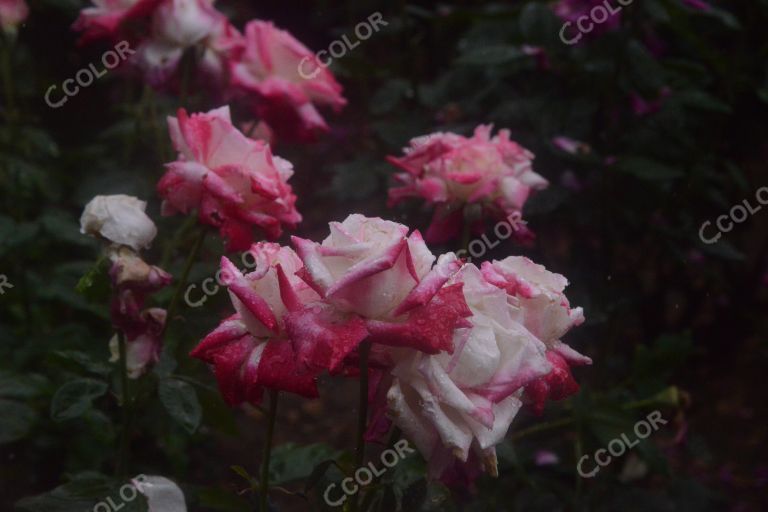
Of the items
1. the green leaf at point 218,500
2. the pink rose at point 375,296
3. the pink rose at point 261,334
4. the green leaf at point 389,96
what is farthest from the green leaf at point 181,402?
the green leaf at point 389,96

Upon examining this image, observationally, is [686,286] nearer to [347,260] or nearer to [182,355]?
[182,355]

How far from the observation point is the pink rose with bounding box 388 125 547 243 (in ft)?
3.53

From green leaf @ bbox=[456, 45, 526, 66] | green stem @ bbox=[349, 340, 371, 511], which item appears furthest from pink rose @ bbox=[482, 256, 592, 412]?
green leaf @ bbox=[456, 45, 526, 66]

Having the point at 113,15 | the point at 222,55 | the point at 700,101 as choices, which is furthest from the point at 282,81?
the point at 700,101

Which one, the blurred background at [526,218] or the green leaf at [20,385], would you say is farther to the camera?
the blurred background at [526,218]

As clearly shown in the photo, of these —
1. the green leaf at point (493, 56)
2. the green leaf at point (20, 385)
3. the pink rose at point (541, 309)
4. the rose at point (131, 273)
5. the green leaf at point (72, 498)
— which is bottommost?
the green leaf at point (493, 56)

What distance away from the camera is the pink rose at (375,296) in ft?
1.99

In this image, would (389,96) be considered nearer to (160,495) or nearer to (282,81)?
(282,81)

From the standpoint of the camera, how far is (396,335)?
0.61 meters

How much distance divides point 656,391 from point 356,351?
895mm

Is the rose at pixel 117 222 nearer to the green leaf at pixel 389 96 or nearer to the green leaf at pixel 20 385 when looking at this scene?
the green leaf at pixel 20 385

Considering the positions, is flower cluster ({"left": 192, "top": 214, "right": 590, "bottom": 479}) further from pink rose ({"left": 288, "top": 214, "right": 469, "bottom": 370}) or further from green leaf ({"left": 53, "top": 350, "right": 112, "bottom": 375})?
green leaf ({"left": 53, "top": 350, "right": 112, "bottom": 375})

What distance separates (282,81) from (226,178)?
35cm

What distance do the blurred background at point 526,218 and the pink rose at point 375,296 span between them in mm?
323
